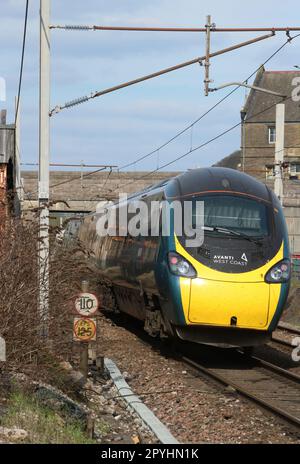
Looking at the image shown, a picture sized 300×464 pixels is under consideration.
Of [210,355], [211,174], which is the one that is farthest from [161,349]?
[211,174]

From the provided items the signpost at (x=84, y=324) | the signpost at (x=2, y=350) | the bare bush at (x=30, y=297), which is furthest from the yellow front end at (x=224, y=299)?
the signpost at (x=2, y=350)

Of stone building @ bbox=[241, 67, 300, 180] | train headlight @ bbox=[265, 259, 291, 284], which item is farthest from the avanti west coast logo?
stone building @ bbox=[241, 67, 300, 180]

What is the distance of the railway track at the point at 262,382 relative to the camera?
10.3m

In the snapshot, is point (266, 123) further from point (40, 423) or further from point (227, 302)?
point (40, 423)

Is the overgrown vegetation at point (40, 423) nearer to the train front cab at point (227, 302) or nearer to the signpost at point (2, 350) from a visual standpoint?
the signpost at point (2, 350)

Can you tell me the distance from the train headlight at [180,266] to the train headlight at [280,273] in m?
1.14

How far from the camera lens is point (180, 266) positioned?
41.6ft

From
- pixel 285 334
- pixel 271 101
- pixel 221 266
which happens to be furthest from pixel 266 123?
pixel 221 266

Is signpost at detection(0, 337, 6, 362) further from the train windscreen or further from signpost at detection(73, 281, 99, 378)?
the train windscreen

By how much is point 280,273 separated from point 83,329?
3.41m

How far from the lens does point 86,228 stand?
85.3 ft

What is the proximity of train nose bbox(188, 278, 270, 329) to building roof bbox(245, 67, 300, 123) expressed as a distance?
209 feet

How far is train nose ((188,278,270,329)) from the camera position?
40.8 ft
